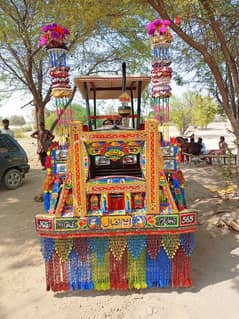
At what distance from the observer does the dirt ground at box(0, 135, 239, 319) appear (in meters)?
2.74

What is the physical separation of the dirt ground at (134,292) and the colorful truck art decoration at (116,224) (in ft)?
0.52

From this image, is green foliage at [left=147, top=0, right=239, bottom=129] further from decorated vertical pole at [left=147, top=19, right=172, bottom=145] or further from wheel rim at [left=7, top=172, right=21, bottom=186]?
wheel rim at [left=7, top=172, right=21, bottom=186]

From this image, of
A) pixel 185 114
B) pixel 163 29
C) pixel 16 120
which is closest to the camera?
pixel 163 29

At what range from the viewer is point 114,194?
10.3ft

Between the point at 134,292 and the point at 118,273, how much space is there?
26cm

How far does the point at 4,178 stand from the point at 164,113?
597cm

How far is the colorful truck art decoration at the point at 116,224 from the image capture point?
9.57 feet

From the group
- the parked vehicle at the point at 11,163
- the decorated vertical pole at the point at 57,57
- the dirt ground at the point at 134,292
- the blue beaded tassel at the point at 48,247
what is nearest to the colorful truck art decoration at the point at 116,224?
the blue beaded tassel at the point at 48,247

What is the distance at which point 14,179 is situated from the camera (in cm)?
830

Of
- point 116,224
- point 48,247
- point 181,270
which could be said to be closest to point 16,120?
point 48,247

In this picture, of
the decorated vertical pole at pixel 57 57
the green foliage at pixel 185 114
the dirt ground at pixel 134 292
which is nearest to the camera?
the dirt ground at pixel 134 292

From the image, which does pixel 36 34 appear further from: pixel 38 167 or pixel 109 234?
pixel 109 234

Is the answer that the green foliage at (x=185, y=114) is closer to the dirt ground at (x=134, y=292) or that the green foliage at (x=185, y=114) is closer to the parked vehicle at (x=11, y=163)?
the parked vehicle at (x=11, y=163)

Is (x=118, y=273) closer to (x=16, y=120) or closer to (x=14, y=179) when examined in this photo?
(x=14, y=179)
